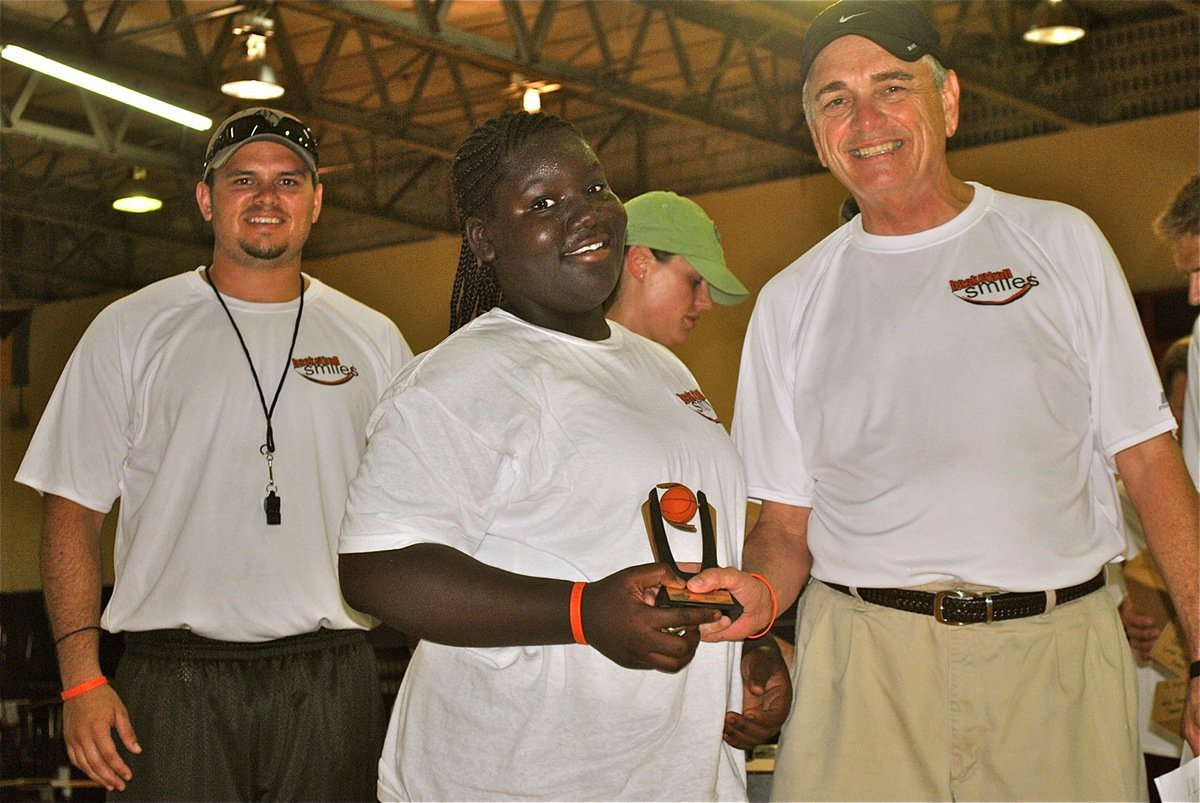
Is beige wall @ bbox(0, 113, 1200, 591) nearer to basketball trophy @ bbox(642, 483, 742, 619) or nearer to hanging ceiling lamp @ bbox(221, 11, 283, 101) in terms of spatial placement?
hanging ceiling lamp @ bbox(221, 11, 283, 101)

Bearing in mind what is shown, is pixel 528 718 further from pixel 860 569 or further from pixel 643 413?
pixel 860 569

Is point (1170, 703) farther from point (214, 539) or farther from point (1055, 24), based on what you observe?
point (1055, 24)

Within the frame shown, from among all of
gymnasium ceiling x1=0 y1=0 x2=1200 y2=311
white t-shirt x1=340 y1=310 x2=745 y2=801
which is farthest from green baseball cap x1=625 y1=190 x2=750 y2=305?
gymnasium ceiling x1=0 y1=0 x2=1200 y2=311

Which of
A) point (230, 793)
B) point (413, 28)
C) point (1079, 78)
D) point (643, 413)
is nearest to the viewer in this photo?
point (643, 413)

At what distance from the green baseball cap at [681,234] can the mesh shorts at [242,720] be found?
1.27 meters

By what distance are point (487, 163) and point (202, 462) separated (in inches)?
50.7

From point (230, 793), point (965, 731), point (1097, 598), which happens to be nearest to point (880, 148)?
point (1097, 598)

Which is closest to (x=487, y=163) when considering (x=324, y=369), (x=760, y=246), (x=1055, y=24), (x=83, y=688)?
(x=324, y=369)

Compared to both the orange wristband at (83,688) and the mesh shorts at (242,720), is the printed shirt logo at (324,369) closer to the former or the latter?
the mesh shorts at (242,720)

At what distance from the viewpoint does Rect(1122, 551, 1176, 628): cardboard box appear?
13.7 ft

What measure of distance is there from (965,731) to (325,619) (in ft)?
4.92

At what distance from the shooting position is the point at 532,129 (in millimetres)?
2326

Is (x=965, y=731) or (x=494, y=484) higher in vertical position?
(x=494, y=484)

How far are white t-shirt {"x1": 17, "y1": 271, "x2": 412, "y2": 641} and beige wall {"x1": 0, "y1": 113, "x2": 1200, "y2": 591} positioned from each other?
9.07m
